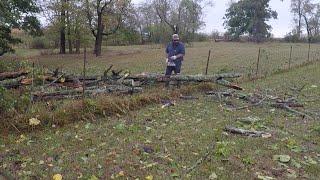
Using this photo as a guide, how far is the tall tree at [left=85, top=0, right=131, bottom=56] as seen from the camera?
125ft

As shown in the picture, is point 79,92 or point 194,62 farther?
point 194,62

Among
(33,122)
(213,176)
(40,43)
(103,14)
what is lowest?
(213,176)

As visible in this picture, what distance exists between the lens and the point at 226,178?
537 centimetres

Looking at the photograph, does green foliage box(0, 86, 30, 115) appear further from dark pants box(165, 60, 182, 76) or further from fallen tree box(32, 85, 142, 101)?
dark pants box(165, 60, 182, 76)

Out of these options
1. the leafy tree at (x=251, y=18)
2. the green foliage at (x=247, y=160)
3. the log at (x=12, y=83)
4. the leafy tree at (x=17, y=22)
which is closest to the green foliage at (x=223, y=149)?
the green foliage at (x=247, y=160)

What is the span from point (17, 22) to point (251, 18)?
54698mm

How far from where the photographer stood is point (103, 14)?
128ft

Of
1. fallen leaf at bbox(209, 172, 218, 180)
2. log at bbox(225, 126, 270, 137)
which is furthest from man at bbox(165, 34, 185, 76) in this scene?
fallen leaf at bbox(209, 172, 218, 180)

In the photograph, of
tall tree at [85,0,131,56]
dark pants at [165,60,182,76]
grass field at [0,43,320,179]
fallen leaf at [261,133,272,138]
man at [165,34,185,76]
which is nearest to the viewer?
grass field at [0,43,320,179]

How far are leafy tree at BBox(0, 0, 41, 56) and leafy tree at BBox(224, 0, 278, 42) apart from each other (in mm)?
49482

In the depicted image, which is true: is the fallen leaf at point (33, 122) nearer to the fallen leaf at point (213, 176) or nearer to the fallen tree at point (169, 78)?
the fallen leaf at point (213, 176)

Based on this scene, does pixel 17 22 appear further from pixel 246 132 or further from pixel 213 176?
pixel 213 176

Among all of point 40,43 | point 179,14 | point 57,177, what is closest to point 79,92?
point 57,177

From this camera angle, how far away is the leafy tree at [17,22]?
21.7 m
